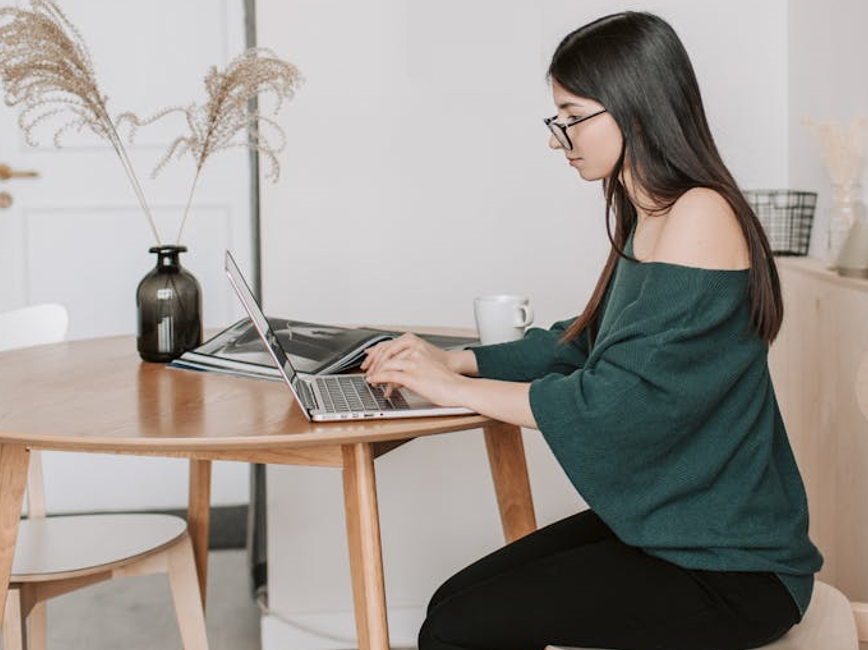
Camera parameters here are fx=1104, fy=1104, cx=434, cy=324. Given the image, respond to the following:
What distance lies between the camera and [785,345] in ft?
7.26

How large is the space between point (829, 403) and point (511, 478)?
61 cm

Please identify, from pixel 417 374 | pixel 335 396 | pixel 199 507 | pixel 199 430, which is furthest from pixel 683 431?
pixel 199 507

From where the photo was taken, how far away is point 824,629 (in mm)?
1275

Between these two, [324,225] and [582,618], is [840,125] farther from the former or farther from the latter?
[582,618]

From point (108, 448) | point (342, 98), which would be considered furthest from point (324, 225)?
point (108, 448)

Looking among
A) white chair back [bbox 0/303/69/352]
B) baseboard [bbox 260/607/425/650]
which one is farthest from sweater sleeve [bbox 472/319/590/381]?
baseboard [bbox 260/607/425/650]

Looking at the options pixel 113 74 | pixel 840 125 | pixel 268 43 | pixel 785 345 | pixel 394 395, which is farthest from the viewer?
pixel 113 74

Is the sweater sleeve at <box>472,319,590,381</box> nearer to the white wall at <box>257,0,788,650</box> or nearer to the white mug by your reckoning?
the white mug

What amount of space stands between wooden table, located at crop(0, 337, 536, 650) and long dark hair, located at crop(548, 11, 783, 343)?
0.37m

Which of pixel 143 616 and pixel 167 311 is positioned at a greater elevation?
pixel 167 311

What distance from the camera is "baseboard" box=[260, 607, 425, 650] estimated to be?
247cm

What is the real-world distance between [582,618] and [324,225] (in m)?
1.37

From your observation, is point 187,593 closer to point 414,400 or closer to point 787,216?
point 414,400

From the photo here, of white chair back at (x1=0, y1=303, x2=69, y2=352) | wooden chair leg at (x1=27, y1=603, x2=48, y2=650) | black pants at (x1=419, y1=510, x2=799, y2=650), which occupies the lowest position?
wooden chair leg at (x1=27, y1=603, x2=48, y2=650)
